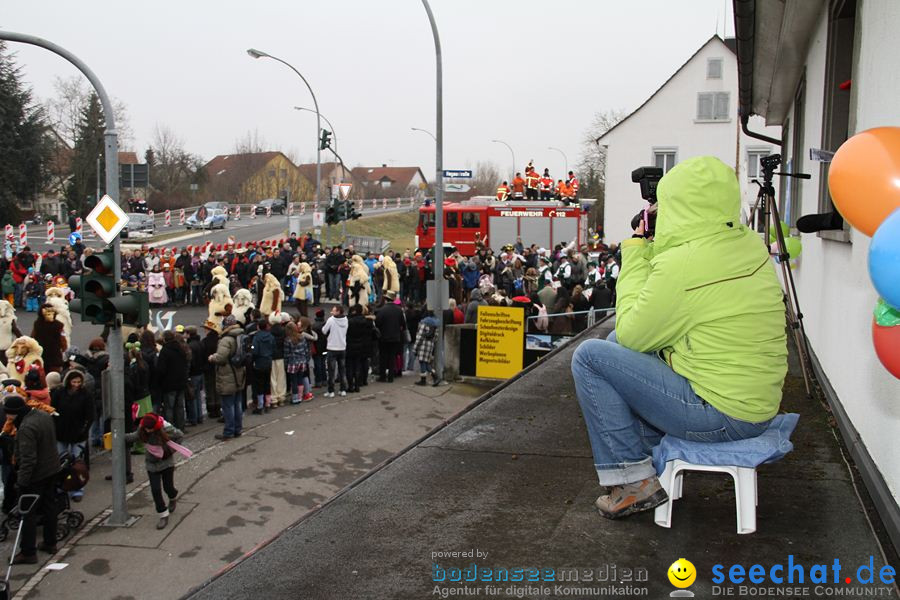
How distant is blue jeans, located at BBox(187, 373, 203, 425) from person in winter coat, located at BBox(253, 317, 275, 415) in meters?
0.93

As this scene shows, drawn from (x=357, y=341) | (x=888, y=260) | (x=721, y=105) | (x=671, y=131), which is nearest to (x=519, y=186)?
(x=671, y=131)

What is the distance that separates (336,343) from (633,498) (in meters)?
11.7

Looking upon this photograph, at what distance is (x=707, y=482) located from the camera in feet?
14.6

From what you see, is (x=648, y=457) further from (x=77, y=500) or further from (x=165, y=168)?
(x=165, y=168)

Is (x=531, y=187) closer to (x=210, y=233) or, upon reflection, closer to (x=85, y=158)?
(x=210, y=233)

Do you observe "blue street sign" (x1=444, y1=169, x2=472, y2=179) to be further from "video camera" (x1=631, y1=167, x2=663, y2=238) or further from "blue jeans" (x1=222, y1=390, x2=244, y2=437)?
"video camera" (x1=631, y1=167, x2=663, y2=238)

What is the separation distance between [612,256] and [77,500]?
15.6m

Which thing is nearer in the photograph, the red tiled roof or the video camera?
the video camera

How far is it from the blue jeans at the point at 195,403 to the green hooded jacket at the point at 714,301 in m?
10.8

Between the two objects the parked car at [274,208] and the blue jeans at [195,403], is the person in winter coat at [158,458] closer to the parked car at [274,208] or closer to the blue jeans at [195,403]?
the blue jeans at [195,403]

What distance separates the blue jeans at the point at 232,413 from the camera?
12.2m

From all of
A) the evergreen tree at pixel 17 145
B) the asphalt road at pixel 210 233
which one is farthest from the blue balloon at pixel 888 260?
the evergreen tree at pixel 17 145

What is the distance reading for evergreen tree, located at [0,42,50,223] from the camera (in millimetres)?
48406

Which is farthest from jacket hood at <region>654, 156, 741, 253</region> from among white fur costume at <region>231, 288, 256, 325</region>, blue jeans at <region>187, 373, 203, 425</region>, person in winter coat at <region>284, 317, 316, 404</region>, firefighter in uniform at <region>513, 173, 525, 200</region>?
firefighter in uniform at <region>513, 173, 525, 200</region>
